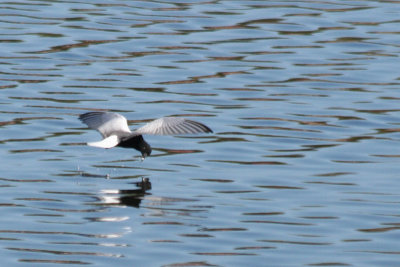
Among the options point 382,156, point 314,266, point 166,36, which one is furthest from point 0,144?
point 166,36

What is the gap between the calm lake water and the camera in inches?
399

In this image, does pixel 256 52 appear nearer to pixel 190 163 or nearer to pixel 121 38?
pixel 121 38

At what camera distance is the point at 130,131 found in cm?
1267

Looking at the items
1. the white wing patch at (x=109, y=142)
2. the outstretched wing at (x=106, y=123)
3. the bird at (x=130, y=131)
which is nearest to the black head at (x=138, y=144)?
the bird at (x=130, y=131)

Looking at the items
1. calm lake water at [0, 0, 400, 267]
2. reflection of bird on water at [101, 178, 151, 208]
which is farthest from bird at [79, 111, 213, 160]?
reflection of bird on water at [101, 178, 151, 208]

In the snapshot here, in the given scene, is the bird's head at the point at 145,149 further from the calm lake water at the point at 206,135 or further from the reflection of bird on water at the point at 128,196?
the reflection of bird on water at the point at 128,196

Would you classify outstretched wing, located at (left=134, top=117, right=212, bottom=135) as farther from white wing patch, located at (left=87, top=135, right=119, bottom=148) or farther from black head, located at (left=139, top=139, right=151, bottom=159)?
black head, located at (left=139, top=139, right=151, bottom=159)

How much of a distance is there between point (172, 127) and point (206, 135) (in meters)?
2.44

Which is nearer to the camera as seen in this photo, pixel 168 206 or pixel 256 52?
pixel 168 206

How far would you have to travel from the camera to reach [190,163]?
13062mm

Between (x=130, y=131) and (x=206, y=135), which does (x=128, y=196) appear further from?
(x=206, y=135)

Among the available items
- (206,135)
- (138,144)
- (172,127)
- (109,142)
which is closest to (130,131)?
(138,144)

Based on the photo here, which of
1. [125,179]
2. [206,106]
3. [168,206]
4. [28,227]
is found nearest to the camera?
[28,227]

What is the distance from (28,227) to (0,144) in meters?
3.27
